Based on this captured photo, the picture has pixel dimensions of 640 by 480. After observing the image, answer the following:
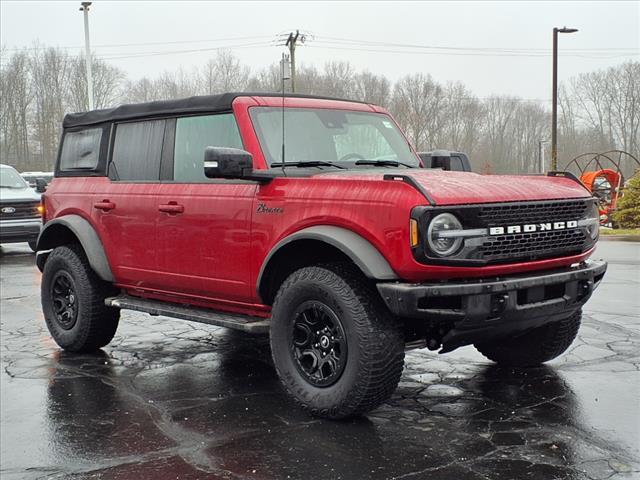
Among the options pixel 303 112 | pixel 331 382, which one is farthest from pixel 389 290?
pixel 303 112

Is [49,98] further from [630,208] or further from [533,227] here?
[533,227]

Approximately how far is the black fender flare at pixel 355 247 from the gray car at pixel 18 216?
476 inches

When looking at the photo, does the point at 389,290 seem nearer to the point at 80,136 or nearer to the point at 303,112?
the point at 303,112

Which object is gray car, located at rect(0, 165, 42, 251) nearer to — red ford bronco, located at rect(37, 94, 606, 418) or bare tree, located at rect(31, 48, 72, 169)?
red ford bronco, located at rect(37, 94, 606, 418)

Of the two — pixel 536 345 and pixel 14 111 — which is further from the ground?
pixel 14 111

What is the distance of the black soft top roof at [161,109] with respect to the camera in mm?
5527

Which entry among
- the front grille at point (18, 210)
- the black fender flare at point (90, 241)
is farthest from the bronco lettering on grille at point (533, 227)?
the front grille at point (18, 210)

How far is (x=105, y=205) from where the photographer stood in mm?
→ 6203

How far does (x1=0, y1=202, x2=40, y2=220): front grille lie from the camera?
50.2 feet

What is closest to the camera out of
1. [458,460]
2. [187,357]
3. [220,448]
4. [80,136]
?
[458,460]

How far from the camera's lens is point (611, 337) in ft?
22.0

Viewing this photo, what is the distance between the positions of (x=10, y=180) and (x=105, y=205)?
37.8 ft

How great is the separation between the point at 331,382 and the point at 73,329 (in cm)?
296

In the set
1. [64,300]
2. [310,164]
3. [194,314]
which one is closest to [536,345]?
[310,164]
